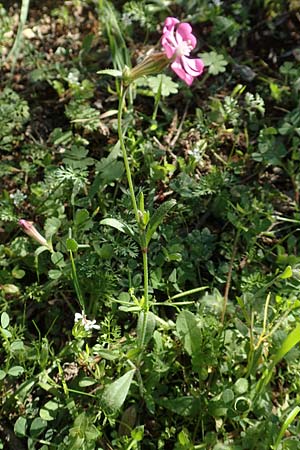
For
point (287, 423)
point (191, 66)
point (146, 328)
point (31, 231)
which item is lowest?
point (287, 423)

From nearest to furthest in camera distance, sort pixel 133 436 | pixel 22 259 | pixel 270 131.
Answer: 1. pixel 133 436
2. pixel 22 259
3. pixel 270 131

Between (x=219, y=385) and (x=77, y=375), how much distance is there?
0.41 metres

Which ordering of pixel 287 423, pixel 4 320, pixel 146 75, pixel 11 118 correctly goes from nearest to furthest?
pixel 287 423 → pixel 146 75 → pixel 4 320 → pixel 11 118

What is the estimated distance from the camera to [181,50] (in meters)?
1.55

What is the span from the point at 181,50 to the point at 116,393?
35.0 inches

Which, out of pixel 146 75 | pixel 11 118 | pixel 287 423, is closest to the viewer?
pixel 287 423

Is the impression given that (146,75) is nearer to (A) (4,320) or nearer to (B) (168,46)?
(B) (168,46)

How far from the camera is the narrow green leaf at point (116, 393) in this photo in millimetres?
1543

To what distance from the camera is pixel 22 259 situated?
1.94 m

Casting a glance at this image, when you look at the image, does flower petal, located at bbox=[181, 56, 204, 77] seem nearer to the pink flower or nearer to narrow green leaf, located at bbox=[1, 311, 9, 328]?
the pink flower

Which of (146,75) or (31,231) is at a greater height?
(146,75)

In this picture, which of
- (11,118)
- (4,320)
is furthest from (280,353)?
(11,118)

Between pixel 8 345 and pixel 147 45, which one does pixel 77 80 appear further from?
pixel 8 345

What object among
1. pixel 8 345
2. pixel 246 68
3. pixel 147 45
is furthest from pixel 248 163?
pixel 8 345
